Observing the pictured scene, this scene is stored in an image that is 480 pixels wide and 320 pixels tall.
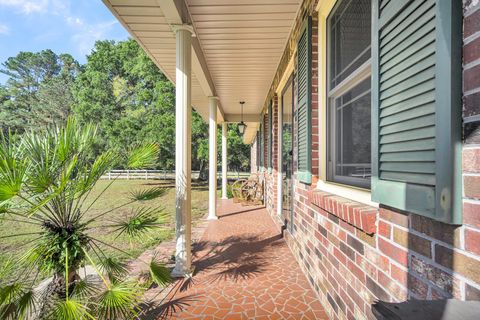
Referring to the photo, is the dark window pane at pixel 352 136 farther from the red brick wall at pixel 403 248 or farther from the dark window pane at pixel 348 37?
the red brick wall at pixel 403 248

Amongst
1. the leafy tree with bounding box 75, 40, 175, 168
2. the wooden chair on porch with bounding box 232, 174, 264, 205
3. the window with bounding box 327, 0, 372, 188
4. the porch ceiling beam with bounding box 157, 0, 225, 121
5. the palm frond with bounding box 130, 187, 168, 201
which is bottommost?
the wooden chair on porch with bounding box 232, 174, 264, 205

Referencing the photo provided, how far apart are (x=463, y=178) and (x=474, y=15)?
47 cm

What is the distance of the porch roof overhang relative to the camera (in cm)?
264

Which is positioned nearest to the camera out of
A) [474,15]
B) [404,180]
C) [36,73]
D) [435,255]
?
[474,15]

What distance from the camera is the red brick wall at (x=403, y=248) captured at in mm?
762

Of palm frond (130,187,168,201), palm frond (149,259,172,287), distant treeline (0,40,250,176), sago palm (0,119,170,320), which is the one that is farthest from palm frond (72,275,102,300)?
distant treeline (0,40,250,176)

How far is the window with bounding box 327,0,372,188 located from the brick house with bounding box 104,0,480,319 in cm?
1

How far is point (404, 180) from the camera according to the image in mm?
1050

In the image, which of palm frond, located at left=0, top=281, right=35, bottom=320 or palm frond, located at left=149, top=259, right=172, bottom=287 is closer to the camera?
palm frond, located at left=0, top=281, right=35, bottom=320

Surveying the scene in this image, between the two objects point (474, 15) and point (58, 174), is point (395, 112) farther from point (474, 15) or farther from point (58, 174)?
point (58, 174)

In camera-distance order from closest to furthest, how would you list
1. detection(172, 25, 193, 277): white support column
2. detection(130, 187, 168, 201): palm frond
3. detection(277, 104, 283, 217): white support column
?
detection(130, 187, 168, 201): palm frond → detection(172, 25, 193, 277): white support column → detection(277, 104, 283, 217): white support column

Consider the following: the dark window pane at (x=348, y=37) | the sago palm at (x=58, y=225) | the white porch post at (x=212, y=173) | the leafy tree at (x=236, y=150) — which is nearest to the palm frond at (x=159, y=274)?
the sago palm at (x=58, y=225)

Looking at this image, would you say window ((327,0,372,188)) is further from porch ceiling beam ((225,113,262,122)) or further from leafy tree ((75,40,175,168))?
leafy tree ((75,40,175,168))

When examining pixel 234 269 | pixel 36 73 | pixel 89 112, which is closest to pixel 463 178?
pixel 234 269
